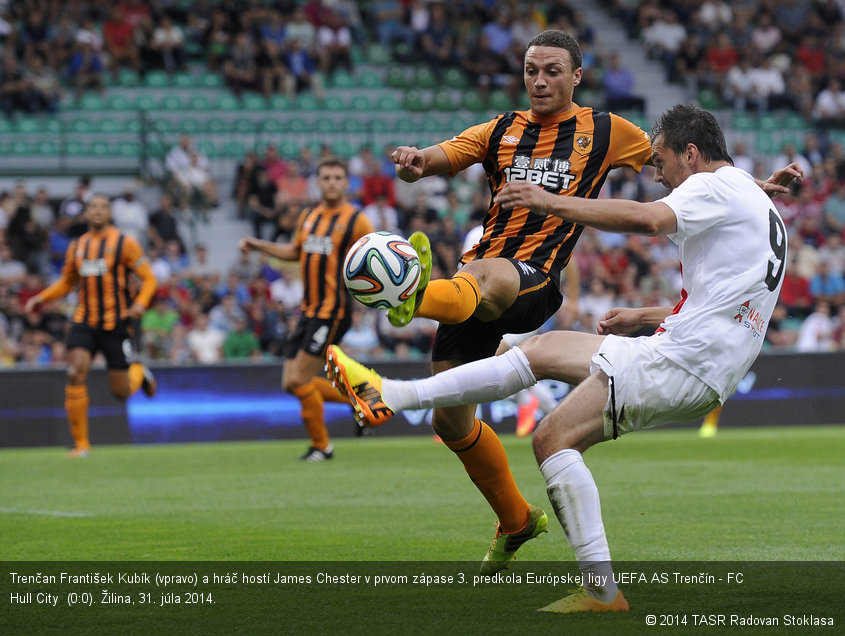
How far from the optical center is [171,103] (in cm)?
2120

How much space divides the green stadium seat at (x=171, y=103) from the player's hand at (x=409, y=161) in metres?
16.3

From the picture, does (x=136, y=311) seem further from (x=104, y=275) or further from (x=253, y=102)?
(x=253, y=102)

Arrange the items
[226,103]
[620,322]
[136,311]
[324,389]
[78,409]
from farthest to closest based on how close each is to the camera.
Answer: [226,103] → [78,409] → [136,311] → [324,389] → [620,322]

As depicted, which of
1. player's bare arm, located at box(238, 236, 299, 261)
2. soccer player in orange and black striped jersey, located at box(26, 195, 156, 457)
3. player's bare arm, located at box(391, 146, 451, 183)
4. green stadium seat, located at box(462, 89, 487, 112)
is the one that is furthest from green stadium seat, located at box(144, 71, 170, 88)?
player's bare arm, located at box(391, 146, 451, 183)

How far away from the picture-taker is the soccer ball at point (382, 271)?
16.2 ft

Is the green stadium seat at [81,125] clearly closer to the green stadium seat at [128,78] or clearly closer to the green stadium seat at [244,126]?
the green stadium seat at [128,78]

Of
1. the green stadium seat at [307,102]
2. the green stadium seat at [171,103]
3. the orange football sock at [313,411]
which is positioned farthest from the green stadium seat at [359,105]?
the orange football sock at [313,411]

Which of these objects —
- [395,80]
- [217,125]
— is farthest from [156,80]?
[395,80]

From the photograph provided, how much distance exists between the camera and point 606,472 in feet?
33.2

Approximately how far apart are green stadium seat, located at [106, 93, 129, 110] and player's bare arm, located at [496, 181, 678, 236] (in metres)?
17.8

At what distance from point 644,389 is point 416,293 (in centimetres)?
106

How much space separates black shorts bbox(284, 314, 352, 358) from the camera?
37.6 feet
